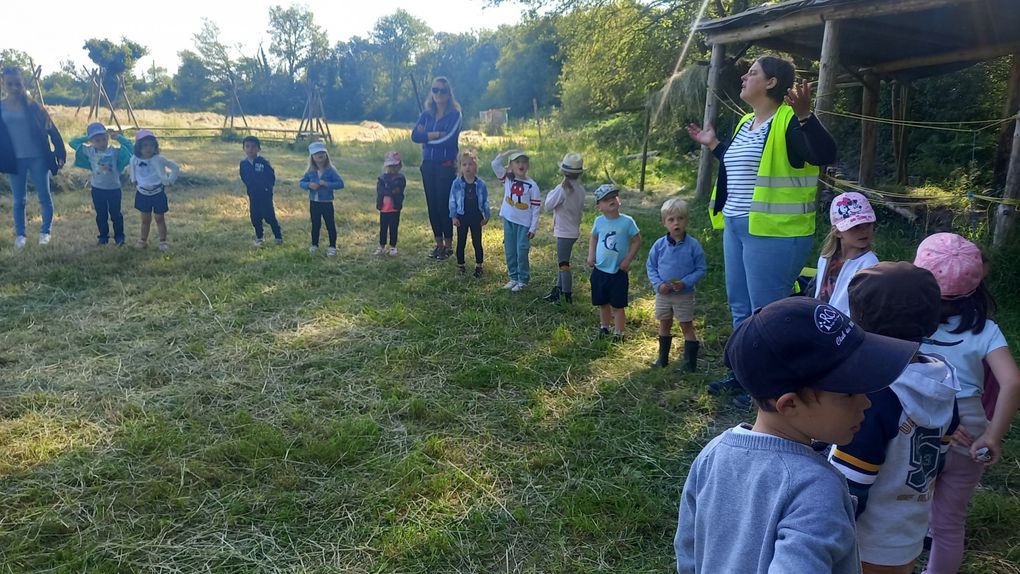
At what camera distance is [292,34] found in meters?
67.1

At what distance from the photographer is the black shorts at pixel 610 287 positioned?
4.64 m

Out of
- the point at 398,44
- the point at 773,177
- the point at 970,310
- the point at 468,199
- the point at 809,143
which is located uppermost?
the point at 398,44

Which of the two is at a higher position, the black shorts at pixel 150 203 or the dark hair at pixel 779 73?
the dark hair at pixel 779 73

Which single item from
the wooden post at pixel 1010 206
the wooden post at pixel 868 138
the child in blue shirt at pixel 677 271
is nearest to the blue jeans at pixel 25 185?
the child in blue shirt at pixel 677 271

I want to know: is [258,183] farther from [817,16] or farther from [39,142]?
[817,16]

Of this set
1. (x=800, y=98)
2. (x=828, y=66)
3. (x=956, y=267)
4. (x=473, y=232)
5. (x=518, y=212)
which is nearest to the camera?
(x=956, y=267)

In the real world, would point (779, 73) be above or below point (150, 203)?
above

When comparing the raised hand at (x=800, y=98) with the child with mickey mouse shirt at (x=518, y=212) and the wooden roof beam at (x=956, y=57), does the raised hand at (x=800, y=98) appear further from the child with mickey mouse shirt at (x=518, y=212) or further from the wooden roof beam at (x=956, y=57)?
the wooden roof beam at (x=956, y=57)

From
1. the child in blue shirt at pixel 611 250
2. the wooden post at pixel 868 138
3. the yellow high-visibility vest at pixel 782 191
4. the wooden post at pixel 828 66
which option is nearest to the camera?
the yellow high-visibility vest at pixel 782 191

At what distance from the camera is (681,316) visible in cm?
420

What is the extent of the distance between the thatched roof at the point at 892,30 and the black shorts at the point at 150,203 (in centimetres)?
669

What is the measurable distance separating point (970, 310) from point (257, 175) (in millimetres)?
A: 7244

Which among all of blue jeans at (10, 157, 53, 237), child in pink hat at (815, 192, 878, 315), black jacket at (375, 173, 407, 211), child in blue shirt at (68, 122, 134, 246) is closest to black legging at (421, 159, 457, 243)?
black jacket at (375, 173, 407, 211)

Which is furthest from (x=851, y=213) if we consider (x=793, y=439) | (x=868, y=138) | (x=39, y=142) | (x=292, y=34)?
(x=292, y=34)
